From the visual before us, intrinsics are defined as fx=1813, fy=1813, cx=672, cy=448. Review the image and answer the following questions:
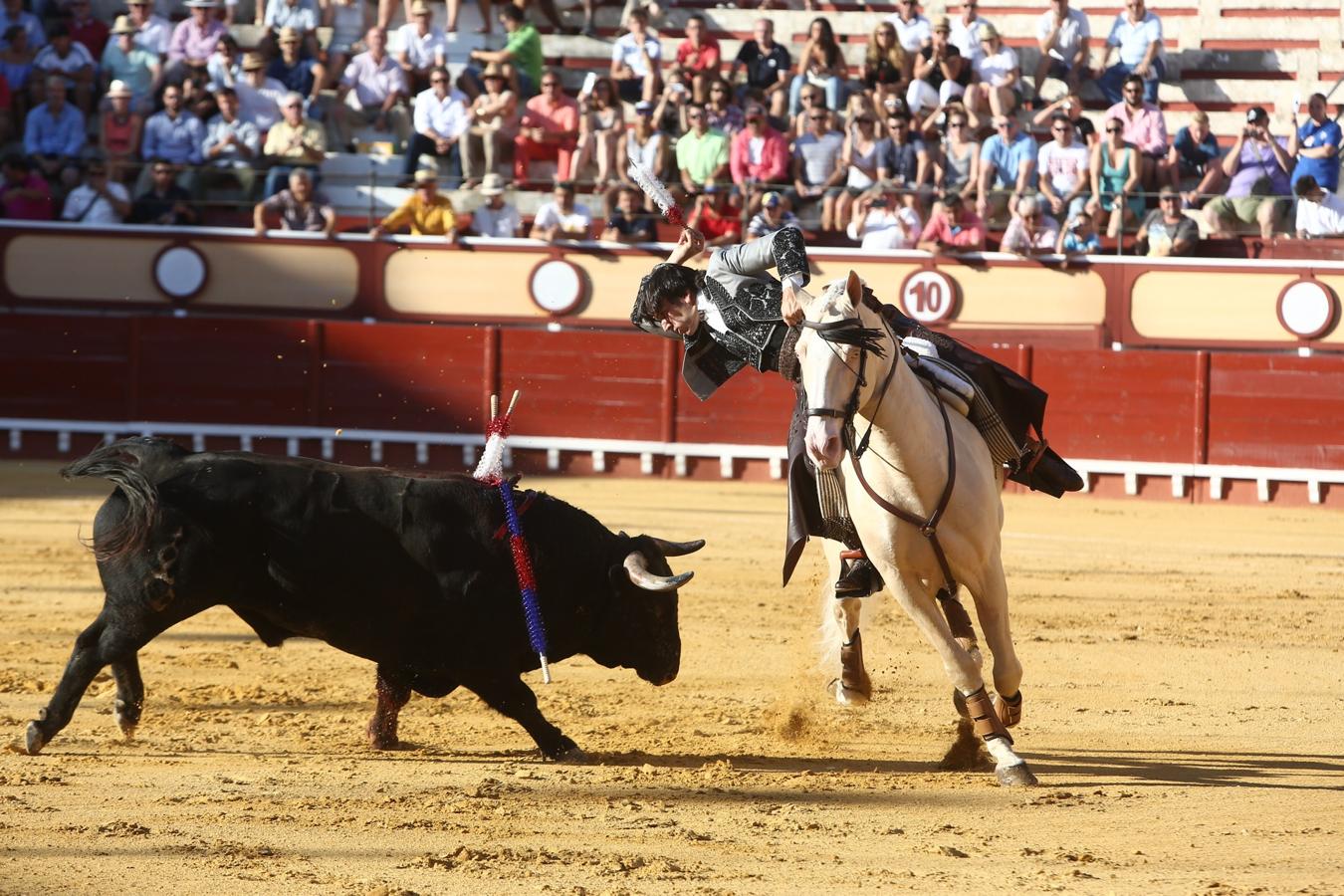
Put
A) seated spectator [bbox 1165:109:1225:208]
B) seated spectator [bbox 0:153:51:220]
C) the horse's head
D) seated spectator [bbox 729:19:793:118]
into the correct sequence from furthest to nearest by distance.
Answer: seated spectator [bbox 729:19:793:118]
seated spectator [bbox 0:153:51:220]
seated spectator [bbox 1165:109:1225:208]
the horse's head

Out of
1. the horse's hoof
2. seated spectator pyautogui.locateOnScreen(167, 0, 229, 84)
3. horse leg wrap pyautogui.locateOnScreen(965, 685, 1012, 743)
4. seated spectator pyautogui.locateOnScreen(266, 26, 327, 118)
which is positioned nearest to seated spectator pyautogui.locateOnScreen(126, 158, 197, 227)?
seated spectator pyautogui.locateOnScreen(167, 0, 229, 84)

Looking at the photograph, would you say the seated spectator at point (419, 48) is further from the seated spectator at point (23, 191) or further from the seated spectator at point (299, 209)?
the seated spectator at point (23, 191)

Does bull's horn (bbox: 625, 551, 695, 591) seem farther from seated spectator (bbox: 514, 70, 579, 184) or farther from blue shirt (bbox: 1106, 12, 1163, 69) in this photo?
blue shirt (bbox: 1106, 12, 1163, 69)

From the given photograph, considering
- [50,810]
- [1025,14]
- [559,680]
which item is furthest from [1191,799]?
[1025,14]

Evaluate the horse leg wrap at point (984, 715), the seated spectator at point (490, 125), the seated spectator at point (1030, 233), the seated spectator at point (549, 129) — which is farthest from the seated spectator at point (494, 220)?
the horse leg wrap at point (984, 715)

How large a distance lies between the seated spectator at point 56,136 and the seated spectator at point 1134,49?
8.02m

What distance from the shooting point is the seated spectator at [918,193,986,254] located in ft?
42.7

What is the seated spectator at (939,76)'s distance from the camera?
13703mm

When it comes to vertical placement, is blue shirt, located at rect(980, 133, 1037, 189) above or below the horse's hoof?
above

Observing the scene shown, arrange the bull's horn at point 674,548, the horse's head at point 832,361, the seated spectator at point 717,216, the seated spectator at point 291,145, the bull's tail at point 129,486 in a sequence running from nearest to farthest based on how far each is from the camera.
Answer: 1. the horse's head at point 832,361
2. the bull's tail at point 129,486
3. the bull's horn at point 674,548
4. the seated spectator at point 717,216
5. the seated spectator at point 291,145

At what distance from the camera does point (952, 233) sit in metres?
13.0

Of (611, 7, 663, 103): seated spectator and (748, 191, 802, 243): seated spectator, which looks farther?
(611, 7, 663, 103): seated spectator

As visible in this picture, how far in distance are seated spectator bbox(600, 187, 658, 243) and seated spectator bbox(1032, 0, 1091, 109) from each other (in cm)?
338

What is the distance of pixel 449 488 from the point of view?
5270 mm
